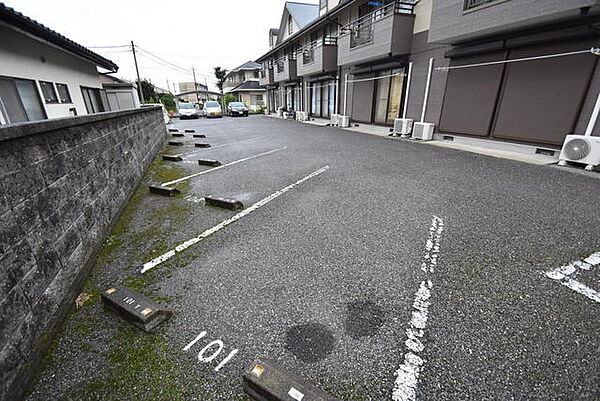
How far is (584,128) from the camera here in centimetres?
561

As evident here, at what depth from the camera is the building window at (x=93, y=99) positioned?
951cm

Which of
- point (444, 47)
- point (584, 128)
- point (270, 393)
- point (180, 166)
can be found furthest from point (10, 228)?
point (444, 47)

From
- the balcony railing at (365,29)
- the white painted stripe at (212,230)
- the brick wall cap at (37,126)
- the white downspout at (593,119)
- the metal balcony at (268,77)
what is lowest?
the white painted stripe at (212,230)

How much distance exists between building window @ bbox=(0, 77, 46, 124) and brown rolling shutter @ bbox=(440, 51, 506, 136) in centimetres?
1160

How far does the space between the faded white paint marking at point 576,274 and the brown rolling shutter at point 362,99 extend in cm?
1133

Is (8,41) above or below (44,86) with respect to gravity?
above

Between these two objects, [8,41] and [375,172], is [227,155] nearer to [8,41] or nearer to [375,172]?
[375,172]

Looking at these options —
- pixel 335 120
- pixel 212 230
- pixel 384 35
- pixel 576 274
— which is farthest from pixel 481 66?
pixel 212 230

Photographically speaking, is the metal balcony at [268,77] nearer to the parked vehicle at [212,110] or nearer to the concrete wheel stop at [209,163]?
the parked vehicle at [212,110]

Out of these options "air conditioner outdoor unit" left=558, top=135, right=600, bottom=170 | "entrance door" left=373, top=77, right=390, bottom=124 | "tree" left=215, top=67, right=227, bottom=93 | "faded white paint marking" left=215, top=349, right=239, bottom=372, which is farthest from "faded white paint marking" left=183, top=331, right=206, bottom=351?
"tree" left=215, top=67, right=227, bottom=93

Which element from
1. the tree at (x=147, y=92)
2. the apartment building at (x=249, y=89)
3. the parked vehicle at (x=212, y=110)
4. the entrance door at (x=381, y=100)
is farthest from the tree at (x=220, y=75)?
the entrance door at (x=381, y=100)

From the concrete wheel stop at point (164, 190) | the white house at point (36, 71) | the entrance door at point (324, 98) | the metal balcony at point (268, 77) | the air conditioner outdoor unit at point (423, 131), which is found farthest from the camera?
the metal balcony at point (268, 77)

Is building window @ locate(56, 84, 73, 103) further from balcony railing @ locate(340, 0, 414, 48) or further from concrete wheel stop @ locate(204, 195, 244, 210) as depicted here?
balcony railing @ locate(340, 0, 414, 48)

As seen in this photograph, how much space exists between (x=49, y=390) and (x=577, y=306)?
3.45 meters
